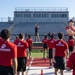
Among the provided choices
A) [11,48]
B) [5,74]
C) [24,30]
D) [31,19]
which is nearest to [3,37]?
[11,48]

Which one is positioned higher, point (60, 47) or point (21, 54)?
point (60, 47)

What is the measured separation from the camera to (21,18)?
56812 mm

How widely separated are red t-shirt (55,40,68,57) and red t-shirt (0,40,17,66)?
425 centimetres

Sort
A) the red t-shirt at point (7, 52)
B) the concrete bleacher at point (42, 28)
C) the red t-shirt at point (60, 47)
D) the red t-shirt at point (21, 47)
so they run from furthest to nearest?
the concrete bleacher at point (42, 28) < the red t-shirt at point (21, 47) < the red t-shirt at point (60, 47) < the red t-shirt at point (7, 52)

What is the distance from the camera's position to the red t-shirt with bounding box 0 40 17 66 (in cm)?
641

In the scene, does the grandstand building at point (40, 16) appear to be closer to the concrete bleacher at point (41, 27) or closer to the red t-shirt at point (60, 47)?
the concrete bleacher at point (41, 27)

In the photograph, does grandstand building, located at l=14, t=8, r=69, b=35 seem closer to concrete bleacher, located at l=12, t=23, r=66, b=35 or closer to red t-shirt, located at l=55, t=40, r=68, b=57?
concrete bleacher, located at l=12, t=23, r=66, b=35

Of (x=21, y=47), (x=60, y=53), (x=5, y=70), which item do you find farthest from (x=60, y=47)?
(x=5, y=70)

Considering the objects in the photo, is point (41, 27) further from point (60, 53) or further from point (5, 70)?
point (5, 70)

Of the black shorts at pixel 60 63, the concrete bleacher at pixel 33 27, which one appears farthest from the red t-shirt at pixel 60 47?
the concrete bleacher at pixel 33 27

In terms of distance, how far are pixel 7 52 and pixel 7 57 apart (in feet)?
Result: 0.42

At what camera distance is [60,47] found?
10523mm

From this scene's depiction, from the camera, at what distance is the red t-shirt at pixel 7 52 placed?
6.41 meters

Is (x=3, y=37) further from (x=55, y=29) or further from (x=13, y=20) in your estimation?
(x=13, y=20)
